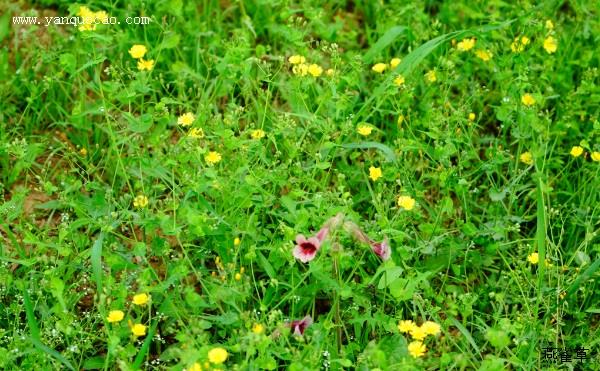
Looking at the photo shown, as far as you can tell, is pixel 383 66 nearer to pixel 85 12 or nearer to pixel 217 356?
pixel 85 12

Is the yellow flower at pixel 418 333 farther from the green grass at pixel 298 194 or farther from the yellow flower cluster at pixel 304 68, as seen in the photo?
the yellow flower cluster at pixel 304 68

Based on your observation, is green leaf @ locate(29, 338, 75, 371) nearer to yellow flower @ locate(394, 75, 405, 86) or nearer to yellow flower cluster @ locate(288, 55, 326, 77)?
yellow flower cluster @ locate(288, 55, 326, 77)

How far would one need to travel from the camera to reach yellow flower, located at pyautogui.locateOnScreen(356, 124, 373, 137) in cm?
352

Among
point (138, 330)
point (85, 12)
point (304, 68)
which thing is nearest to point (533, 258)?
point (304, 68)

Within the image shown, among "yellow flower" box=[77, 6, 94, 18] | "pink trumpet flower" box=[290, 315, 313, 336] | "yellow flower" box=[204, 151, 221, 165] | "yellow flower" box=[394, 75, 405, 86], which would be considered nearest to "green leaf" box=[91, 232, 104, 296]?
"yellow flower" box=[204, 151, 221, 165]

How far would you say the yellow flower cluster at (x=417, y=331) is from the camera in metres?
2.78

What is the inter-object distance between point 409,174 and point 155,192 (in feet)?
3.14

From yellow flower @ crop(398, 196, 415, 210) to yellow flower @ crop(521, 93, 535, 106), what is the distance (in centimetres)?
76

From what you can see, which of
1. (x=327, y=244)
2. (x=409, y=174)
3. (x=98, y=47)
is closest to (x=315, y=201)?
(x=327, y=244)

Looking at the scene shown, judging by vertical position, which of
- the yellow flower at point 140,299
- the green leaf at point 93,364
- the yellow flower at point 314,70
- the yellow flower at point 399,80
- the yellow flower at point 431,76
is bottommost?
the green leaf at point 93,364

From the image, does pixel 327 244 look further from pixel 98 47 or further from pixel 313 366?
pixel 98 47

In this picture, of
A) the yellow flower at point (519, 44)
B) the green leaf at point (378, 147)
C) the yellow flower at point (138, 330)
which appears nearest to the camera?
the yellow flower at point (138, 330)

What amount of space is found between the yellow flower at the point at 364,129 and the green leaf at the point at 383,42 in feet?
1.66

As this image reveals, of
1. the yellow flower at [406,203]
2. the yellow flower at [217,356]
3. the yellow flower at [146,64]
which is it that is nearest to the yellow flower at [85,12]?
the yellow flower at [146,64]
